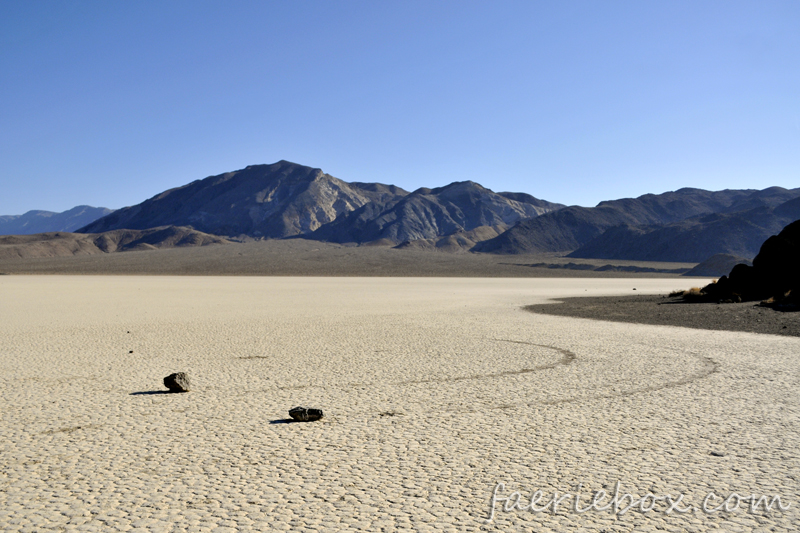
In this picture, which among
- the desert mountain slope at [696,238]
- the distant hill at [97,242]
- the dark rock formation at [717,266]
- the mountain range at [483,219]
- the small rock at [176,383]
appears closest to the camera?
the small rock at [176,383]

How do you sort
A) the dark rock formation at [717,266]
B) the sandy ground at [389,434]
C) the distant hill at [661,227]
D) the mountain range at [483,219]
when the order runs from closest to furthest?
the sandy ground at [389,434]
the dark rock formation at [717,266]
the distant hill at [661,227]
the mountain range at [483,219]

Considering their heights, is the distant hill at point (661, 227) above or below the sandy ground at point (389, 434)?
above

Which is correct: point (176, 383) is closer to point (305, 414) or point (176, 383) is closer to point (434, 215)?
point (305, 414)

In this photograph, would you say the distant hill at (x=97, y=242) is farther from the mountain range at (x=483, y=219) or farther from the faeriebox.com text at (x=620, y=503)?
the faeriebox.com text at (x=620, y=503)

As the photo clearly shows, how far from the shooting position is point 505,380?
852 cm

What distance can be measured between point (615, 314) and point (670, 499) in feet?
53.8

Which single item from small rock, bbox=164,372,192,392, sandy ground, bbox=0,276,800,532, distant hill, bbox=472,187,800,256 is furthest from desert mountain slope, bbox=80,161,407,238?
small rock, bbox=164,372,192,392

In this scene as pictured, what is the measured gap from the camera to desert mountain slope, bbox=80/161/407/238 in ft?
551

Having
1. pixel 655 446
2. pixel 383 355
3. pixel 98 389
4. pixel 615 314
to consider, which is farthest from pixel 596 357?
pixel 615 314

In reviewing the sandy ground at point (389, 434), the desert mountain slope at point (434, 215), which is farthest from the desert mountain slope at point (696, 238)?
the sandy ground at point (389, 434)

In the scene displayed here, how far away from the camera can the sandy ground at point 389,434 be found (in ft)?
13.3

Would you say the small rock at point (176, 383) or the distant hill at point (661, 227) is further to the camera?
the distant hill at point (661, 227)

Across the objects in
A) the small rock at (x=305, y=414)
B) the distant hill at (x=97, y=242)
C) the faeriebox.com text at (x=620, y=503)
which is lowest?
the faeriebox.com text at (x=620, y=503)

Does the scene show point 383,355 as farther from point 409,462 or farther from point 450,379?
point 409,462
